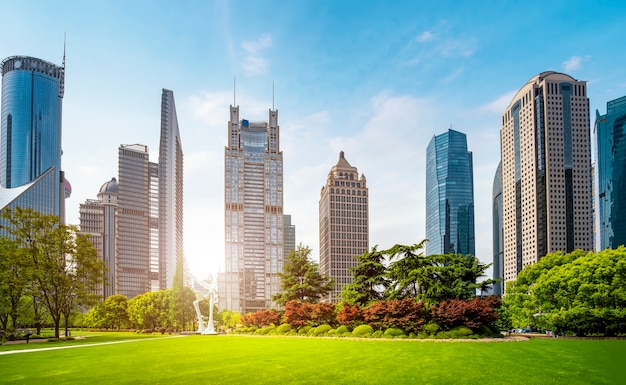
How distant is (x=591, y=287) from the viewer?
42.9 metres

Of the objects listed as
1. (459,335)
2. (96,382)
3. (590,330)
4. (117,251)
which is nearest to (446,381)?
(96,382)

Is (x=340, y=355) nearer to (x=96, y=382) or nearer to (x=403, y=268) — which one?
(x=96, y=382)

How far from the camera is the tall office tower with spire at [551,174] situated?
16062 centimetres

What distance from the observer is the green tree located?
167 ft

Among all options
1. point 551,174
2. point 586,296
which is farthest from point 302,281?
point 551,174

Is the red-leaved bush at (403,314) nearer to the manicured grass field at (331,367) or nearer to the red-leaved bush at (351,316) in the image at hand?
the red-leaved bush at (351,316)

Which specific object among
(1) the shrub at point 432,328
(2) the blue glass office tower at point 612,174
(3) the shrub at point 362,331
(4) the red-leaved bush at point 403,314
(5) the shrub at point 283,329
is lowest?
(5) the shrub at point 283,329

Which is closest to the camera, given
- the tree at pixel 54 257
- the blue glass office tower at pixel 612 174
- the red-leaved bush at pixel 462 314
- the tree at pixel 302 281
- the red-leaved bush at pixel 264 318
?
the red-leaved bush at pixel 462 314

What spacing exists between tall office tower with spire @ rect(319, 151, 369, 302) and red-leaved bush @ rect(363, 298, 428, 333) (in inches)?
5338

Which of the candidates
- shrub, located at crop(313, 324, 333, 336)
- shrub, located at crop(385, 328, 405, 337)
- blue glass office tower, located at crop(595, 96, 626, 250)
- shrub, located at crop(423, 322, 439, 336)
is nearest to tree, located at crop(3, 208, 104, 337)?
shrub, located at crop(313, 324, 333, 336)

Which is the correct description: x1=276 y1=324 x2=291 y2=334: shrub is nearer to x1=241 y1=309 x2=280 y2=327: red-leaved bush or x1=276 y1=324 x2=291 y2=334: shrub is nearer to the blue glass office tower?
x1=241 y1=309 x2=280 y2=327: red-leaved bush

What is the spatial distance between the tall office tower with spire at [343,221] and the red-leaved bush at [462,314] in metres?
137

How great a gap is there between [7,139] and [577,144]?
203 m

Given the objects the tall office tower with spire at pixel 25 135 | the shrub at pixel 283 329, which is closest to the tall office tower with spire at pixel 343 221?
the tall office tower with spire at pixel 25 135
